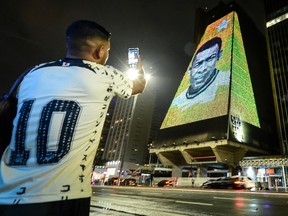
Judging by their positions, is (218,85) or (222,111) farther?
(218,85)

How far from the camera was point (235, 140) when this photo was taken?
119 feet

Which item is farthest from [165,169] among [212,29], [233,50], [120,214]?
[120,214]

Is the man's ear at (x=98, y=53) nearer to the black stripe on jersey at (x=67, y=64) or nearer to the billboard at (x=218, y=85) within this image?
the black stripe on jersey at (x=67, y=64)

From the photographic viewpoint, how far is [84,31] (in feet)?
6.03

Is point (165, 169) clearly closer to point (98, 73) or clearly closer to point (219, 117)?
point (219, 117)

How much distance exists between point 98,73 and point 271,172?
39295 millimetres

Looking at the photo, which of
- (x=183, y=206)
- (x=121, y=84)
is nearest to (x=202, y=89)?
(x=183, y=206)

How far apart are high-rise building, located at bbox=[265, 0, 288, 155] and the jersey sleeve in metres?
56.1

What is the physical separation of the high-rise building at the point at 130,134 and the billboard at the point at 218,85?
130 feet

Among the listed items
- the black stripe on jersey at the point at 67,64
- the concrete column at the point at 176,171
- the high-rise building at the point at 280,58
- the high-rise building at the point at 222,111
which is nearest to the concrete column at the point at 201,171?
the high-rise building at the point at 222,111

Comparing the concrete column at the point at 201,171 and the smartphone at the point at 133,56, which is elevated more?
the concrete column at the point at 201,171

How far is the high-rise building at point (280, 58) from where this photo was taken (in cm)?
5150

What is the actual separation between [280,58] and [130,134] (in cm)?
5936

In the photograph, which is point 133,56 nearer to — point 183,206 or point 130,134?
point 183,206
